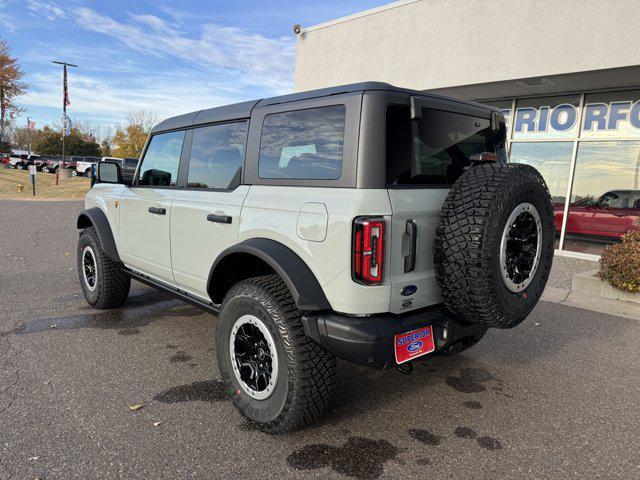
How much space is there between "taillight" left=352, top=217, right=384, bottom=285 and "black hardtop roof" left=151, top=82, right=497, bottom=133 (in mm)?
733

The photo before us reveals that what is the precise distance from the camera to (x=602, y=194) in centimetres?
898

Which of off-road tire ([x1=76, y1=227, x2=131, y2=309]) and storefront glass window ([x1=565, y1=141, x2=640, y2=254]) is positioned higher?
storefront glass window ([x1=565, y1=141, x2=640, y2=254])

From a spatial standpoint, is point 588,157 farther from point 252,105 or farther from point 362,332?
point 362,332

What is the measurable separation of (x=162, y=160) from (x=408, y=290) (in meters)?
2.59

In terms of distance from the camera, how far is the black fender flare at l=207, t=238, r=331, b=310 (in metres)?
2.40

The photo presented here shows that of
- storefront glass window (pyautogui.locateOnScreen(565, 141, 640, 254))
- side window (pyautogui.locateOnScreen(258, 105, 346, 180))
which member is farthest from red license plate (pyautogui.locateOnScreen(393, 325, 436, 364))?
storefront glass window (pyautogui.locateOnScreen(565, 141, 640, 254))

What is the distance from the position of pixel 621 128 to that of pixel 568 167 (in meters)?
1.15

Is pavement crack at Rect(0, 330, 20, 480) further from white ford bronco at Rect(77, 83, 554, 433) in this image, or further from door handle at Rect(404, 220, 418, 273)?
door handle at Rect(404, 220, 418, 273)

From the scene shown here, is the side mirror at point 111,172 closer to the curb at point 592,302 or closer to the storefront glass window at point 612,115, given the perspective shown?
the curb at point 592,302

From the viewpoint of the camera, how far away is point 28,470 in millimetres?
2256

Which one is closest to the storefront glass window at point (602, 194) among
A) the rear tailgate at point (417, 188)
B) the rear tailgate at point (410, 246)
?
the rear tailgate at point (417, 188)

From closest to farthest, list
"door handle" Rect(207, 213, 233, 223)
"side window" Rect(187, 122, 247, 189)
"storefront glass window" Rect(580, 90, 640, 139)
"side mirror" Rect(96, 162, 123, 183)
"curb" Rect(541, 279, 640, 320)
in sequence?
"door handle" Rect(207, 213, 233, 223) < "side window" Rect(187, 122, 247, 189) < "side mirror" Rect(96, 162, 123, 183) < "curb" Rect(541, 279, 640, 320) < "storefront glass window" Rect(580, 90, 640, 139)

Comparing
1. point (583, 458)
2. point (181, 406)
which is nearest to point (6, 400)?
point (181, 406)

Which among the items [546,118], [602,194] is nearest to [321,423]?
[602,194]
